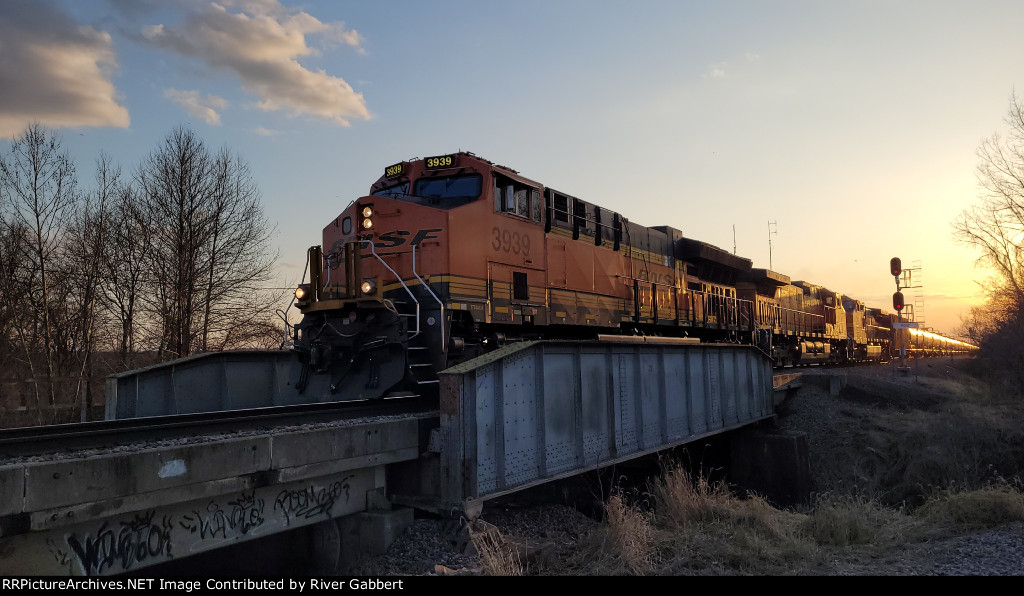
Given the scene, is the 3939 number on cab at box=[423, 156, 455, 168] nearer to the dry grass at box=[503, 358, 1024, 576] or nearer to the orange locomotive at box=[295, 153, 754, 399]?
the orange locomotive at box=[295, 153, 754, 399]

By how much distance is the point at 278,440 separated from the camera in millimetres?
5801

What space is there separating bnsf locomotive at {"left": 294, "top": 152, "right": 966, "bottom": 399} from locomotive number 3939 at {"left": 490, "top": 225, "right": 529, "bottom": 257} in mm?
19

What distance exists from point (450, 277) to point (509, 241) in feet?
5.16

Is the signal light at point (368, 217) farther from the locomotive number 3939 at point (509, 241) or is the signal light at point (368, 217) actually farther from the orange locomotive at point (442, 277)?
the locomotive number 3939 at point (509, 241)

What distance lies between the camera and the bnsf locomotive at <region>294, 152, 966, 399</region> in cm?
934

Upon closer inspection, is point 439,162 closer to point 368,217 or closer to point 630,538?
point 368,217

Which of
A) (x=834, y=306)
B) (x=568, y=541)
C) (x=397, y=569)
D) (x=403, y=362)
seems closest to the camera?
(x=397, y=569)

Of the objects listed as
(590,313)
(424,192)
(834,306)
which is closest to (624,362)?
(590,313)

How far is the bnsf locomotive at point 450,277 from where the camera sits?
934 centimetres

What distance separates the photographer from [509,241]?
10648 millimetres

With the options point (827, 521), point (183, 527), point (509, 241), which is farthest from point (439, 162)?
point (827, 521)

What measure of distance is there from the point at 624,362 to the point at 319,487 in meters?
5.33

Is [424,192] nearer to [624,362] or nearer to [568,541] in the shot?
[624,362]

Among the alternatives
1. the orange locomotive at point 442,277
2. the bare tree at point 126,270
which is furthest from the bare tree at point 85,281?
the orange locomotive at point 442,277
